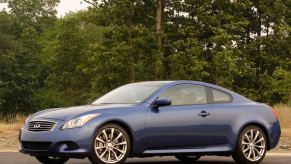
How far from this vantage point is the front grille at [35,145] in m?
10.4

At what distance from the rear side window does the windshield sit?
101 cm

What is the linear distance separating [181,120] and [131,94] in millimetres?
975

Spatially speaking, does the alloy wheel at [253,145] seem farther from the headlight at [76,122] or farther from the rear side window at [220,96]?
the headlight at [76,122]

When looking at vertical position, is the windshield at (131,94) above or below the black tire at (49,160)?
above

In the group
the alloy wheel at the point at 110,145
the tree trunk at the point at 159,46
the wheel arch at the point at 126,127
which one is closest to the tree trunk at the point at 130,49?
the tree trunk at the point at 159,46

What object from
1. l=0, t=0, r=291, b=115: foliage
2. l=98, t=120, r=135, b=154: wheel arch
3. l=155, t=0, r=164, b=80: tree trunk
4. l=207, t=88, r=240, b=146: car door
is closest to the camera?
l=98, t=120, r=135, b=154: wheel arch

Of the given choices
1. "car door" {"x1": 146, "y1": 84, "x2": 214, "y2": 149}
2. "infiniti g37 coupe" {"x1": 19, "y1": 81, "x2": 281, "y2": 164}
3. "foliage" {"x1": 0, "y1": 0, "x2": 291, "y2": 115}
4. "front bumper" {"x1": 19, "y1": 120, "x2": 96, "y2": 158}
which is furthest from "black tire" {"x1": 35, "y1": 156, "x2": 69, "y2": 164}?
"foliage" {"x1": 0, "y1": 0, "x2": 291, "y2": 115}

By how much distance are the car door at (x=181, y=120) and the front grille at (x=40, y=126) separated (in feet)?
4.95

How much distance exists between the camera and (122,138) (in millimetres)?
10586

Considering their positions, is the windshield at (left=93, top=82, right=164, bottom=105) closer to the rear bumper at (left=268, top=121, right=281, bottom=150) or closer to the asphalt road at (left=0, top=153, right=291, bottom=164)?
the asphalt road at (left=0, top=153, right=291, bottom=164)

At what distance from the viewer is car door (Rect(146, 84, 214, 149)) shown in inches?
430

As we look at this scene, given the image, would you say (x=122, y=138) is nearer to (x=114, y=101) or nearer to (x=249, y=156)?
(x=114, y=101)

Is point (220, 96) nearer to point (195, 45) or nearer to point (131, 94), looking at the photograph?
point (131, 94)

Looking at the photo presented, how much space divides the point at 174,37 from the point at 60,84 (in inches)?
946
